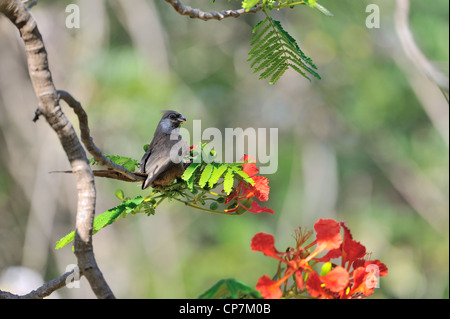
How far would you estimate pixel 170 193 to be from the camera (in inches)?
72.3

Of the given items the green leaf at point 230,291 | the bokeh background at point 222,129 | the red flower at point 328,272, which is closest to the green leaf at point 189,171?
the red flower at point 328,272

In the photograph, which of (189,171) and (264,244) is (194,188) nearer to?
(189,171)

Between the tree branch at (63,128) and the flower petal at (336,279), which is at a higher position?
the tree branch at (63,128)

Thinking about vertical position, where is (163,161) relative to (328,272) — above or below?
above

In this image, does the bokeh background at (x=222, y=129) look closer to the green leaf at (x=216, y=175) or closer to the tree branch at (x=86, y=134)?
the green leaf at (x=216, y=175)

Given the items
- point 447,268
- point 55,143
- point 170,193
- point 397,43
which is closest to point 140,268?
point 55,143

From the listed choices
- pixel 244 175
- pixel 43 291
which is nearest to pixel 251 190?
pixel 244 175

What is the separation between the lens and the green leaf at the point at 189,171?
1.74m

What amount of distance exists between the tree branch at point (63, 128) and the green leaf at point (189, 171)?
492 mm

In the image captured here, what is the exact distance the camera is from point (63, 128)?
125 centimetres

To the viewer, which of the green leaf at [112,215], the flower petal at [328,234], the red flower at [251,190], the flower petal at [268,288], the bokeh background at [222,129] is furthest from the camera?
the bokeh background at [222,129]

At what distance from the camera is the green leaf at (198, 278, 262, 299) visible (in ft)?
4.17

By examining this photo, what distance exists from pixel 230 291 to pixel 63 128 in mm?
463

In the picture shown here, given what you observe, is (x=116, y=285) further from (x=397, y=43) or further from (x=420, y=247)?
(x=397, y=43)
